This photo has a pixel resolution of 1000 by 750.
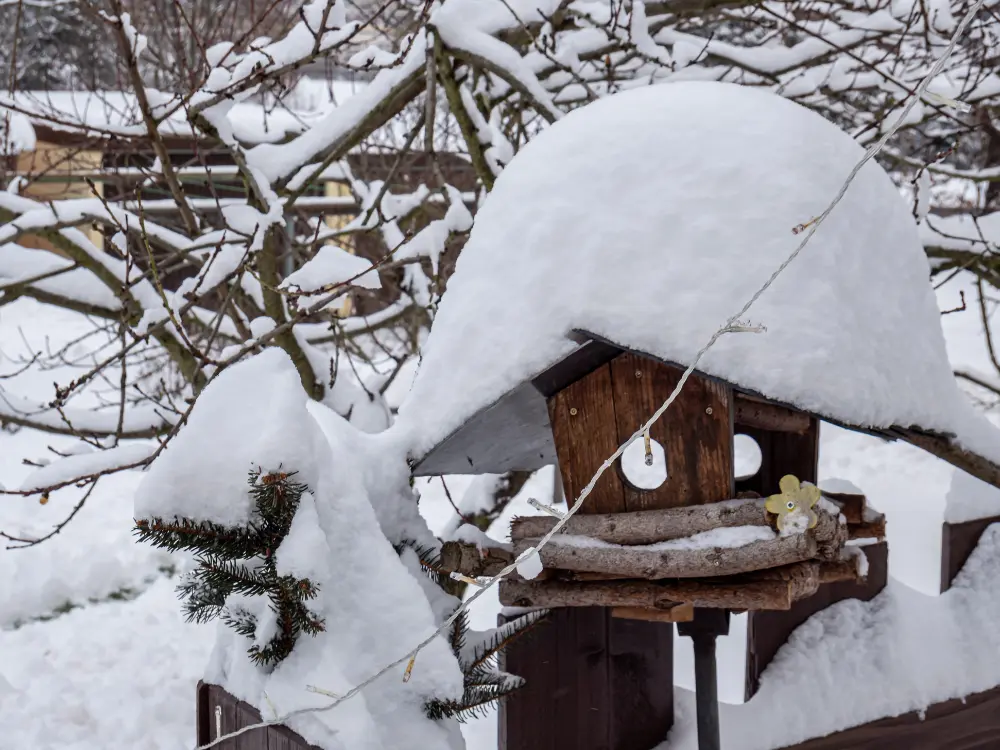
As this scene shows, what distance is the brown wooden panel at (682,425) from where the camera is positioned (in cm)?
158

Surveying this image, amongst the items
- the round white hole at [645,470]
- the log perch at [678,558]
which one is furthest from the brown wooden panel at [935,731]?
the round white hole at [645,470]

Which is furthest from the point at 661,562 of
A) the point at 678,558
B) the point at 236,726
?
the point at 236,726

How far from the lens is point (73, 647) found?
5.23 meters

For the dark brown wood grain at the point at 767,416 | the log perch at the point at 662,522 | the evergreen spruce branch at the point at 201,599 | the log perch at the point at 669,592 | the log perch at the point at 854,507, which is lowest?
the evergreen spruce branch at the point at 201,599

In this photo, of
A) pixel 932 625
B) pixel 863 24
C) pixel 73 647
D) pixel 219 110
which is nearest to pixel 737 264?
pixel 932 625

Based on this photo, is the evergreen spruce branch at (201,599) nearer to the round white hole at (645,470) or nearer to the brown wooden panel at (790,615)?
the brown wooden panel at (790,615)

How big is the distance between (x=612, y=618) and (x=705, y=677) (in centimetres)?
22

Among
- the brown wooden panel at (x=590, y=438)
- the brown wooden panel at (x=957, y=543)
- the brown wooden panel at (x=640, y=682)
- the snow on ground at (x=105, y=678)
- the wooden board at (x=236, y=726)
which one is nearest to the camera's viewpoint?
the wooden board at (x=236, y=726)

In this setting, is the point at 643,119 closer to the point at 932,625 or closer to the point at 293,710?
the point at 293,710

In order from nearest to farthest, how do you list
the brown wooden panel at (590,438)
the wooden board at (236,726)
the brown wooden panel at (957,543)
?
the wooden board at (236,726), the brown wooden panel at (590,438), the brown wooden panel at (957,543)

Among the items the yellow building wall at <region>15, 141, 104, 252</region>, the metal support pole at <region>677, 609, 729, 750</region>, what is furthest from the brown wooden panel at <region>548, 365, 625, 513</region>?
the yellow building wall at <region>15, 141, 104, 252</region>

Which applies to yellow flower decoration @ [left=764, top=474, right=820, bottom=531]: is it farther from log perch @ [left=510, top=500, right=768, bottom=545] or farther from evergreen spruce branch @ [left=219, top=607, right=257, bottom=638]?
evergreen spruce branch @ [left=219, top=607, right=257, bottom=638]

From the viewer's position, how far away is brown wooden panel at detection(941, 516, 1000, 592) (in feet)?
7.81

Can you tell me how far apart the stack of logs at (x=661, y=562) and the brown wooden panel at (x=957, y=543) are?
0.98 meters
